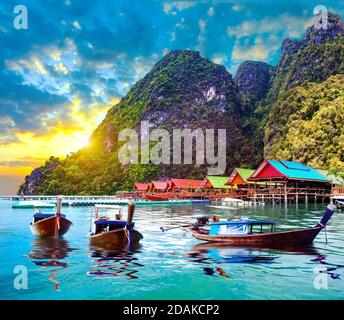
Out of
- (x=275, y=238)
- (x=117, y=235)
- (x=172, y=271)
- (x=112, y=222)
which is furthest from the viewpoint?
(x=112, y=222)

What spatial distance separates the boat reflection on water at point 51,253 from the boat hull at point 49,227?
738mm

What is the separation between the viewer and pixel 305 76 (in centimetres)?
13662

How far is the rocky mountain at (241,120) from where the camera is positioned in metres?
89.8

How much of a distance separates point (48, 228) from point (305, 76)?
13212cm

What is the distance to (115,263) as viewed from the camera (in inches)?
607

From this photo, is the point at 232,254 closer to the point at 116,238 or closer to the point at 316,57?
the point at 116,238

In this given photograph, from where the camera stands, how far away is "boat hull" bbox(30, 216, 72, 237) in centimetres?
2395

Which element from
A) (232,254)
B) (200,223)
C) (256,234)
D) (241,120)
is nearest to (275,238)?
(256,234)

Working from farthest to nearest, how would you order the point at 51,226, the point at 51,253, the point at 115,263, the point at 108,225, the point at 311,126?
the point at 311,126
the point at 51,226
the point at 108,225
the point at 51,253
the point at 115,263

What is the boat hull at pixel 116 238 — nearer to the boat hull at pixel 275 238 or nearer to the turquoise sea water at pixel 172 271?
the turquoise sea water at pixel 172 271

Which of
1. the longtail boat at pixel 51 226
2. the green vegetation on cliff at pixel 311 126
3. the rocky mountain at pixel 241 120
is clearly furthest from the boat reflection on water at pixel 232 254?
the rocky mountain at pixel 241 120

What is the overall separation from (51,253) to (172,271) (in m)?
7.55

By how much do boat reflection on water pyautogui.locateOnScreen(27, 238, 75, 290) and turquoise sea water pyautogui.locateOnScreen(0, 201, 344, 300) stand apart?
3cm

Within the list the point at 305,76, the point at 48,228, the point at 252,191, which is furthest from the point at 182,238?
the point at 305,76
